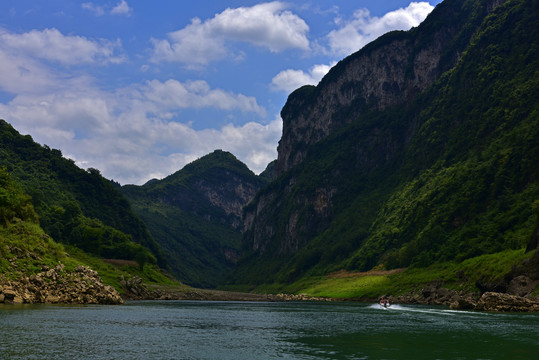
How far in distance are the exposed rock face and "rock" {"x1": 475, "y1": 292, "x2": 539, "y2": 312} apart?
88539mm

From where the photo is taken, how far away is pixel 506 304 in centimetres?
9831

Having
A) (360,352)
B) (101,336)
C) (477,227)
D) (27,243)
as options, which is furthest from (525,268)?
(27,243)

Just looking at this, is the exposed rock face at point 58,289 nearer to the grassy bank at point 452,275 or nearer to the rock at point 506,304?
the rock at point 506,304

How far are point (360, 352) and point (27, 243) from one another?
86389 mm

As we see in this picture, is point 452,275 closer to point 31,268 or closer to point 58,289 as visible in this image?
point 58,289

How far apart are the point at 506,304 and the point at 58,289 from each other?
95.0 m

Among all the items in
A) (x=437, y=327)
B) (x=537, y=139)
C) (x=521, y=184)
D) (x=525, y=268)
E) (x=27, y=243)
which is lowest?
(x=437, y=327)

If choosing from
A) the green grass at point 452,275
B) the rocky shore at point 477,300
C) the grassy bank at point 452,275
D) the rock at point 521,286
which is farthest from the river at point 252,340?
the green grass at point 452,275

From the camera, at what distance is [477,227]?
7062 inches

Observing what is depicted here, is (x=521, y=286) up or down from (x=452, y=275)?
down

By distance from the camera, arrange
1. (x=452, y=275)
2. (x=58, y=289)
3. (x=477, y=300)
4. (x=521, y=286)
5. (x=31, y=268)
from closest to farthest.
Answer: (x=31, y=268) → (x=58, y=289) → (x=521, y=286) → (x=477, y=300) → (x=452, y=275)

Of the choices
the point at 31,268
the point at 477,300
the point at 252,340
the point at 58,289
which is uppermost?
the point at 31,268

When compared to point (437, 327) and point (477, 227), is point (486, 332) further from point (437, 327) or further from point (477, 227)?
point (477, 227)

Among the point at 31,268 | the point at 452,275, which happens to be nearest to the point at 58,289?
the point at 31,268
